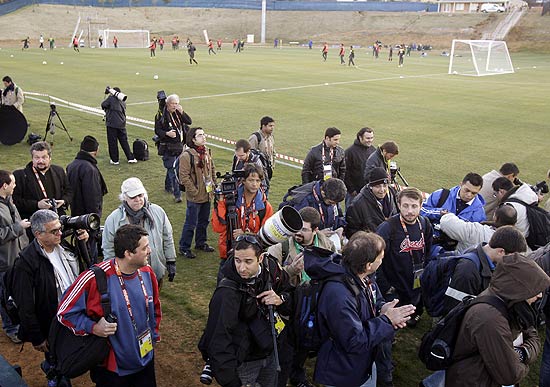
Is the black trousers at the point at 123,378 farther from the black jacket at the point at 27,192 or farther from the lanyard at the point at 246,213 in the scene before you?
the black jacket at the point at 27,192

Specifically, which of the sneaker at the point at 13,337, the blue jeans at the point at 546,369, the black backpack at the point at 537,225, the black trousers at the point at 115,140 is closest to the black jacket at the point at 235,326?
the blue jeans at the point at 546,369

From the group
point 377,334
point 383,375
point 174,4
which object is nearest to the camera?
point 377,334

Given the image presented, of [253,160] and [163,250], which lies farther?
[253,160]

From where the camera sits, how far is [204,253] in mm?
8078

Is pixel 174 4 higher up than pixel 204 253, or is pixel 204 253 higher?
pixel 174 4

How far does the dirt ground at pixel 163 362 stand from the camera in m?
5.05

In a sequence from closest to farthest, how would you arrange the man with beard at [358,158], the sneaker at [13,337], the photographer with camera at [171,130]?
the sneaker at [13,337]
the man with beard at [358,158]
the photographer with camera at [171,130]

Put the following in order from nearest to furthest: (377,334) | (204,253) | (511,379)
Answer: (511,379) < (377,334) < (204,253)

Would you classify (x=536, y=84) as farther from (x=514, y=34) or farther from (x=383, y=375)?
(x=514, y=34)

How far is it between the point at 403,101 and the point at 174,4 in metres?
81.7

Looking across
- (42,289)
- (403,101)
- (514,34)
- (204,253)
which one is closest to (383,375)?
(42,289)

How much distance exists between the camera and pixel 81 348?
12.6 ft

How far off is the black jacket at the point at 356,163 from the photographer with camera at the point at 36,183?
467cm

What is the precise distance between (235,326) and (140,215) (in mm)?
2191
